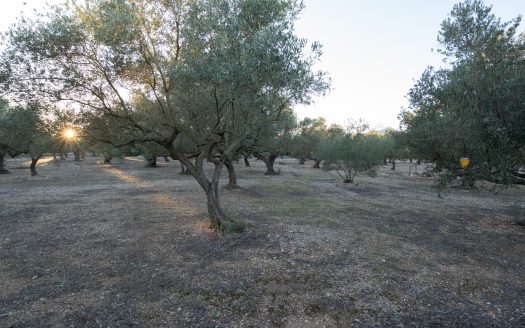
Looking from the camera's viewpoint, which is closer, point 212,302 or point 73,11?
point 212,302

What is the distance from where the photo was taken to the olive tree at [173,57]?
1280cm

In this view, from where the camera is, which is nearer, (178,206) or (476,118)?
(476,118)

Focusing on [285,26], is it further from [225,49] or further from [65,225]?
[65,225]

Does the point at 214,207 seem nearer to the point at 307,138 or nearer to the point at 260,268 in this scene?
the point at 260,268

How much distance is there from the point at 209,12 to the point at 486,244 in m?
18.5

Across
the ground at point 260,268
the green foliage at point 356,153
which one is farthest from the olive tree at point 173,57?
the green foliage at point 356,153

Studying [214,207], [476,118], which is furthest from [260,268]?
[476,118]

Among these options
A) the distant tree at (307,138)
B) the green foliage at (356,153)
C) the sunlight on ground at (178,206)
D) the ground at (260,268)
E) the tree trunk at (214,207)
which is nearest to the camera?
the ground at (260,268)

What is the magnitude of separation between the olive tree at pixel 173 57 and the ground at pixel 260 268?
14.7ft

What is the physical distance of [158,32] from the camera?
15445mm

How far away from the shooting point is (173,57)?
15.9 meters

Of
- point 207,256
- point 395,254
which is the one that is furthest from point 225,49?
point 395,254

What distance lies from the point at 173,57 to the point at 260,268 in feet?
38.7

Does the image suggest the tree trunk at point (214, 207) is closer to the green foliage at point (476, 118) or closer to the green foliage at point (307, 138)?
the green foliage at point (476, 118)
